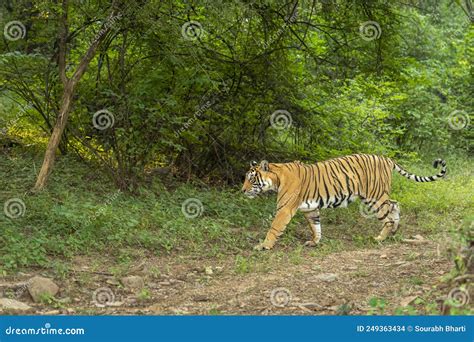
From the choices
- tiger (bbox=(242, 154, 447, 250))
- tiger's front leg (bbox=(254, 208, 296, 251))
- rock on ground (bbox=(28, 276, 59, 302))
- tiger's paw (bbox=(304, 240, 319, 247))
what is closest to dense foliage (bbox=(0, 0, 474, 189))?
tiger (bbox=(242, 154, 447, 250))

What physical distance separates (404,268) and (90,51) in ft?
19.0

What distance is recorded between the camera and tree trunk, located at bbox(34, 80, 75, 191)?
415 inches

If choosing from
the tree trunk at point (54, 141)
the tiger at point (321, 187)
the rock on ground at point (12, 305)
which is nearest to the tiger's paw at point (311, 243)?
the tiger at point (321, 187)

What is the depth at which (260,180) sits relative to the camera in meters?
9.95

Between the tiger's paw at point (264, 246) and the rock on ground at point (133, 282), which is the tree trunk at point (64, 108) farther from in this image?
the rock on ground at point (133, 282)

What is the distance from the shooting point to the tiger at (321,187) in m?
9.89

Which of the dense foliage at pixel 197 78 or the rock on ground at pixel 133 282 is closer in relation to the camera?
the rock on ground at pixel 133 282

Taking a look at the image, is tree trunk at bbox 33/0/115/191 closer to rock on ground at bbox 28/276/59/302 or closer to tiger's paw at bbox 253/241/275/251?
tiger's paw at bbox 253/241/275/251

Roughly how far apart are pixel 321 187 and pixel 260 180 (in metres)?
0.98

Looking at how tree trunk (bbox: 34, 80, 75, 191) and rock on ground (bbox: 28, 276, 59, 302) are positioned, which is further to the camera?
tree trunk (bbox: 34, 80, 75, 191)

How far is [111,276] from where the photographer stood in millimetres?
7711

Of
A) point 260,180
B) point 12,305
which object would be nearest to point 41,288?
point 12,305

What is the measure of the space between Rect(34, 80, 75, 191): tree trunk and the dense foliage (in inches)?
29.6

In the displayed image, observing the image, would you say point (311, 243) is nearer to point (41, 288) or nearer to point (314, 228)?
point (314, 228)
